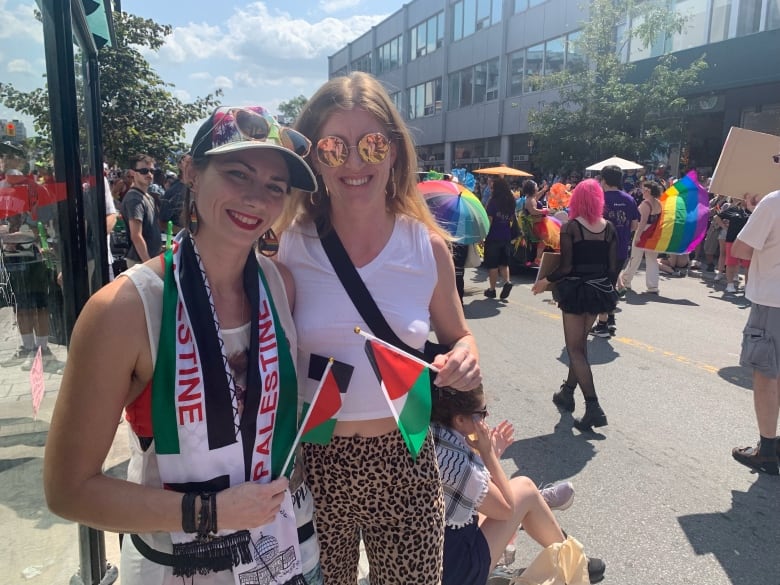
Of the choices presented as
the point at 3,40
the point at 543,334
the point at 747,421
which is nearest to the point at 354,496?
the point at 3,40

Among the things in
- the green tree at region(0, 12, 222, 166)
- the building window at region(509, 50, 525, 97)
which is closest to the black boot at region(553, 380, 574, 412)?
the green tree at region(0, 12, 222, 166)

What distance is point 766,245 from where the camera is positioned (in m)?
3.78

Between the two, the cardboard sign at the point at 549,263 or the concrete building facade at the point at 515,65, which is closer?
the cardboard sign at the point at 549,263

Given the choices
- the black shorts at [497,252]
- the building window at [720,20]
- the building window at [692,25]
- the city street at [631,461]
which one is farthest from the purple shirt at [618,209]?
the building window at [692,25]

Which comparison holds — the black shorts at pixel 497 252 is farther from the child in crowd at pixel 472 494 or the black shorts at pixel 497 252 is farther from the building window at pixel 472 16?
the building window at pixel 472 16

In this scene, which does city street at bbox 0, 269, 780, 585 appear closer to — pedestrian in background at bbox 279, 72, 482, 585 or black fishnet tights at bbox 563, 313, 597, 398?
black fishnet tights at bbox 563, 313, 597, 398

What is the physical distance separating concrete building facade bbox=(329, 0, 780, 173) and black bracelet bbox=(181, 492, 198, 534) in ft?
10.6

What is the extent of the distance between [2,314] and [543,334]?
249 inches

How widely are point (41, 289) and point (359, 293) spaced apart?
133 cm

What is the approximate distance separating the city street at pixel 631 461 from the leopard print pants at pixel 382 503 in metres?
1.18

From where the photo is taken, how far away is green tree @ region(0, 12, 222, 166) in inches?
326

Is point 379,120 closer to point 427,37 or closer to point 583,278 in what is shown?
point 583,278

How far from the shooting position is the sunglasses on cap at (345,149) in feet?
5.82

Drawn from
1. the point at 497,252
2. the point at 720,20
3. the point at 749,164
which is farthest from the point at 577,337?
the point at 720,20
